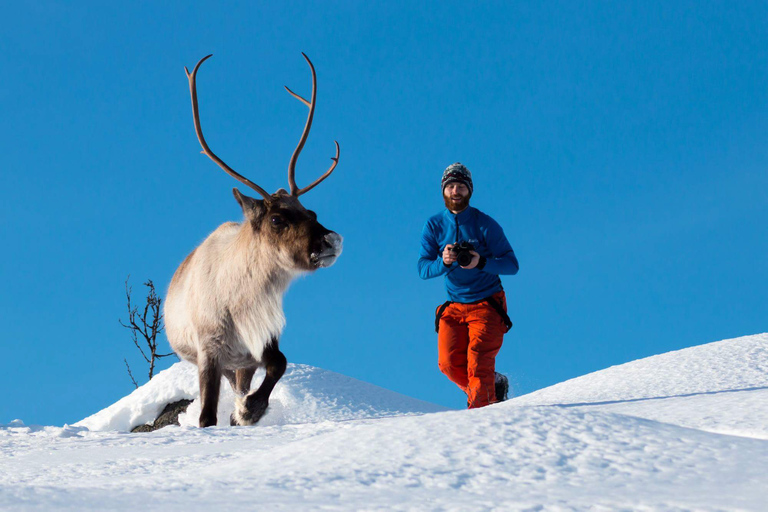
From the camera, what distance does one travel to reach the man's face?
5910 mm

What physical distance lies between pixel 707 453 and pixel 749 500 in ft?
2.05

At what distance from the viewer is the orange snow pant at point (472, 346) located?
5762 mm

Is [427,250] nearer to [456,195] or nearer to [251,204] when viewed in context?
[456,195]

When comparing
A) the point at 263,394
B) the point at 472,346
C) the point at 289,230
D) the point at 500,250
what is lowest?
the point at 263,394

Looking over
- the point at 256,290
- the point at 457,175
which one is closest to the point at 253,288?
the point at 256,290

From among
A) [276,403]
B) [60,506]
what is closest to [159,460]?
[60,506]

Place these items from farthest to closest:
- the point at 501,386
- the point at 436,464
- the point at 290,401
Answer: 1. the point at 290,401
2. the point at 501,386
3. the point at 436,464

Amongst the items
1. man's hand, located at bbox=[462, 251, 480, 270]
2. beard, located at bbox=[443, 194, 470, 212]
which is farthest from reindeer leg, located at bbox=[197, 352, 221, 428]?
beard, located at bbox=[443, 194, 470, 212]

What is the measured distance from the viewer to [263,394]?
223 inches

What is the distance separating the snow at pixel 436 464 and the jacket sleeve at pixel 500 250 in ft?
5.17

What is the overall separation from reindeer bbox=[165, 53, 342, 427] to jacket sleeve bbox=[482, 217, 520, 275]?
4.17 ft

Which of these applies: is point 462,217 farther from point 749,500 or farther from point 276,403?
point 749,500

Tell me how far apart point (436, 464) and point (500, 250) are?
3.56 metres

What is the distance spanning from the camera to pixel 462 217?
5.93 m
